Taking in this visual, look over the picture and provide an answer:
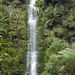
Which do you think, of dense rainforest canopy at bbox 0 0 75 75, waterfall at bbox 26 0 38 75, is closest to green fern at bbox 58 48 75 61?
dense rainforest canopy at bbox 0 0 75 75

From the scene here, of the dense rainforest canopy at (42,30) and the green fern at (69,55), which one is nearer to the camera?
the green fern at (69,55)

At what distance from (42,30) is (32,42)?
0.65 meters

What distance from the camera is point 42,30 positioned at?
1245 centimetres

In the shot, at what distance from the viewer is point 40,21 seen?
1302cm

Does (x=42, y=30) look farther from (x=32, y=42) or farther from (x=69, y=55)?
→ (x=69, y=55)

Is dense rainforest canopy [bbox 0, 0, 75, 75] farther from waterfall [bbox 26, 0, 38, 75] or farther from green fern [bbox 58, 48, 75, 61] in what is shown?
green fern [bbox 58, 48, 75, 61]

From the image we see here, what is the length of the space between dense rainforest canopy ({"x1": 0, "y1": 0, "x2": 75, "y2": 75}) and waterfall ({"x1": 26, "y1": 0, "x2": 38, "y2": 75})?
0.20 meters

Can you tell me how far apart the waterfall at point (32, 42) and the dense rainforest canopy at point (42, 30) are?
0.20 meters

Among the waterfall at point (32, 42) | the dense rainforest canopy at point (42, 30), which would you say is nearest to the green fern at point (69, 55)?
the dense rainforest canopy at point (42, 30)

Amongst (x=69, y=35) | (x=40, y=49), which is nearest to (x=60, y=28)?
(x=69, y=35)

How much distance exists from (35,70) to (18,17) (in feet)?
9.23

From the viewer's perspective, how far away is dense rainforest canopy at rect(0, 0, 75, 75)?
11086mm

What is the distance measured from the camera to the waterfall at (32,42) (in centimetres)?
1161

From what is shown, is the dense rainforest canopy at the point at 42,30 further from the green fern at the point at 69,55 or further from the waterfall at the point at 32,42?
the green fern at the point at 69,55
